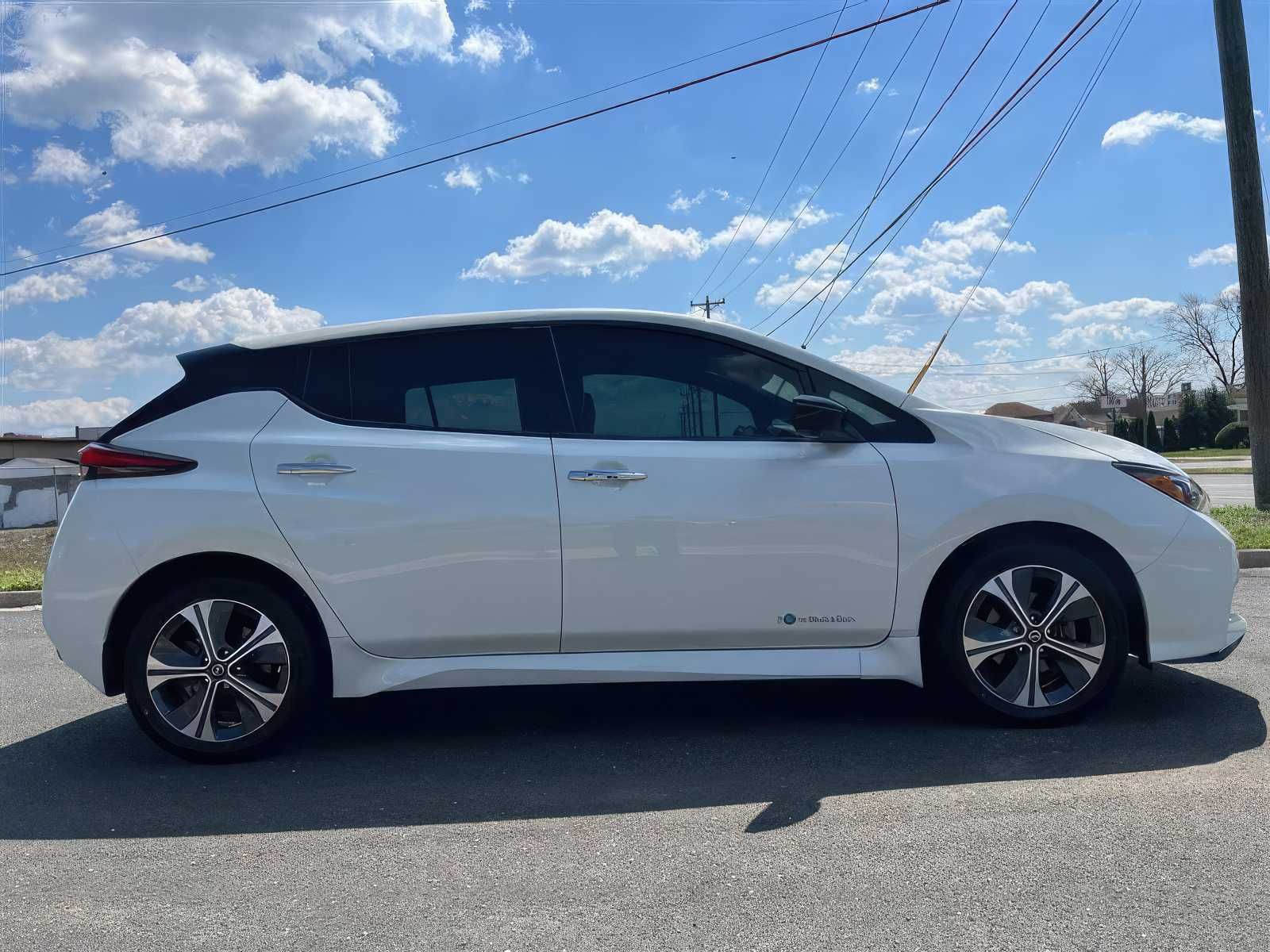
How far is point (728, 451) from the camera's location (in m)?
4.05

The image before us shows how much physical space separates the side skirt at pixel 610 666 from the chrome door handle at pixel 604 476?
0.66 meters

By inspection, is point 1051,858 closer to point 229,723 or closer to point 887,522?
point 887,522

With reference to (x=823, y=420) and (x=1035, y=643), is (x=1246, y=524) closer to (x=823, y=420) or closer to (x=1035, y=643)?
(x=1035, y=643)

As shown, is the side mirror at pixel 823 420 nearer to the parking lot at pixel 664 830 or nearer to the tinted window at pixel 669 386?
the tinted window at pixel 669 386

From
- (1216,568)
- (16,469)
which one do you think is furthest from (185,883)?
(16,469)

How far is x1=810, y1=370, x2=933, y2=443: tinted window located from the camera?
4125mm

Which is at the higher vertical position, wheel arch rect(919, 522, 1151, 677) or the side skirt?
wheel arch rect(919, 522, 1151, 677)

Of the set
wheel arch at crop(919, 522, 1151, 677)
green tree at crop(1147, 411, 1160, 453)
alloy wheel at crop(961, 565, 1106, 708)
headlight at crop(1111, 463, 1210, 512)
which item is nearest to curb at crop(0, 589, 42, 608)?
wheel arch at crop(919, 522, 1151, 677)

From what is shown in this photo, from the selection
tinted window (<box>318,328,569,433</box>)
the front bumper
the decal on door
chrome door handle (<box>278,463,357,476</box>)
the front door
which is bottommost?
the front bumper

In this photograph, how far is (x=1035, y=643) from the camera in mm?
4008

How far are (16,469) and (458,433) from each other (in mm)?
40463

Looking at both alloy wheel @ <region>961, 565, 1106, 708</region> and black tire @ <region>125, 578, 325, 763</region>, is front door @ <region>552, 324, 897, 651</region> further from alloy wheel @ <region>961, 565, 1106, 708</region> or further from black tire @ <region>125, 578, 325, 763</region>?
black tire @ <region>125, 578, 325, 763</region>

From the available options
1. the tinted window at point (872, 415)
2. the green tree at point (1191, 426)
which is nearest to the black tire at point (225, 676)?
the tinted window at point (872, 415)

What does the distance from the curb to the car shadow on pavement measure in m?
5.41
